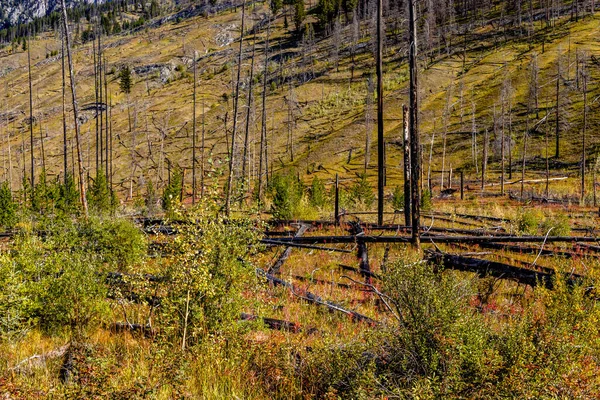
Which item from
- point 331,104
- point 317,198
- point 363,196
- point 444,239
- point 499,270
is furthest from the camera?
point 331,104

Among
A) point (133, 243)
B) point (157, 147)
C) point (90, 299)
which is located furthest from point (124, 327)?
point (157, 147)

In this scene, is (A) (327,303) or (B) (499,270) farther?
(B) (499,270)

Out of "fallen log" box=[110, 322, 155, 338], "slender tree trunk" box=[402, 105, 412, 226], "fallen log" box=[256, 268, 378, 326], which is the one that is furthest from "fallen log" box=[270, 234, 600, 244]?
"fallen log" box=[110, 322, 155, 338]

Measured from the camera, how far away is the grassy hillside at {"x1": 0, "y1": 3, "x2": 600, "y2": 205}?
56812 mm

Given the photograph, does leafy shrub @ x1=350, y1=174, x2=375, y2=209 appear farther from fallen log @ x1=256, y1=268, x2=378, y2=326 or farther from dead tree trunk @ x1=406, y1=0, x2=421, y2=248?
fallen log @ x1=256, y1=268, x2=378, y2=326

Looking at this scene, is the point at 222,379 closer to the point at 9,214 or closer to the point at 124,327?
the point at 124,327

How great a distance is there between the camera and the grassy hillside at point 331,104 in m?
56.8

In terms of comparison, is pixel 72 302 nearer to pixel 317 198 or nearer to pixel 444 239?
pixel 444 239

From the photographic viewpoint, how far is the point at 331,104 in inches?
3022

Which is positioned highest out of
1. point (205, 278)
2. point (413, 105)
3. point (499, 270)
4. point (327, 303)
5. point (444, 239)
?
point (413, 105)

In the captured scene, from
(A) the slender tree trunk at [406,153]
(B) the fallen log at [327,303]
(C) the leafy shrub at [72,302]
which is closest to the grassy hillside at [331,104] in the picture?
(A) the slender tree trunk at [406,153]

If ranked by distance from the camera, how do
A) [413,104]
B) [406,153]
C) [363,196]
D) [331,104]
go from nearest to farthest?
[413,104]
[406,153]
[363,196]
[331,104]

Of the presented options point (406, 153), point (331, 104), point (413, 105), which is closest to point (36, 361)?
point (413, 105)

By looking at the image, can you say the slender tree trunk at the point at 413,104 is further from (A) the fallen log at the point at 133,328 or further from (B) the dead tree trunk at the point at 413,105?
(A) the fallen log at the point at 133,328
